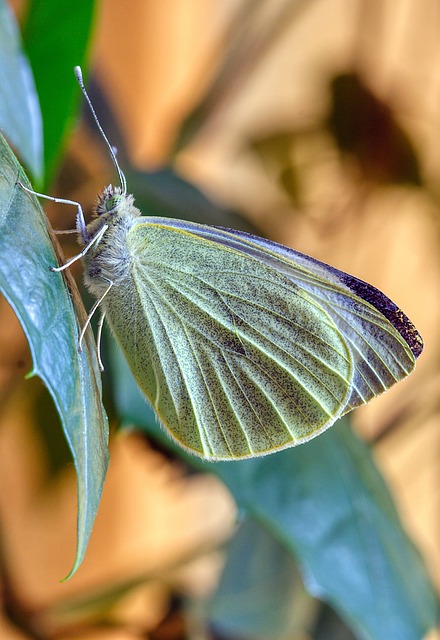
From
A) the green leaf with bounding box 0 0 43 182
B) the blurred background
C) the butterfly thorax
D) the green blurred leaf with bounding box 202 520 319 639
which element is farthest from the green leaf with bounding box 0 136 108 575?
the green blurred leaf with bounding box 202 520 319 639

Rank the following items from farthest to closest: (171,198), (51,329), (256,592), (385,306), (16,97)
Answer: (256,592)
(171,198)
(385,306)
(16,97)
(51,329)

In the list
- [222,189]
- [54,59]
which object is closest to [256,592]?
[54,59]

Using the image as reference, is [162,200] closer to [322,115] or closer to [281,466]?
[281,466]

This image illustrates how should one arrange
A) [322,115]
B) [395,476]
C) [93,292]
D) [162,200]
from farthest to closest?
[395,476]
[322,115]
[162,200]
[93,292]

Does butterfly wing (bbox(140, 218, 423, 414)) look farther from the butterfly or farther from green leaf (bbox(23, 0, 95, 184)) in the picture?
green leaf (bbox(23, 0, 95, 184))


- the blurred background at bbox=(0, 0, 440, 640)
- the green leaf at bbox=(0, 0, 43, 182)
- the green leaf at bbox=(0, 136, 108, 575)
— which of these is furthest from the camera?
the blurred background at bbox=(0, 0, 440, 640)

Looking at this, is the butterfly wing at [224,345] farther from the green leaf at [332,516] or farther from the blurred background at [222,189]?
the blurred background at [222,189]

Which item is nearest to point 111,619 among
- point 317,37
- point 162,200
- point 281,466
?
point 281,466

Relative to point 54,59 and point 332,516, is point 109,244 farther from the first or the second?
point 332,516
